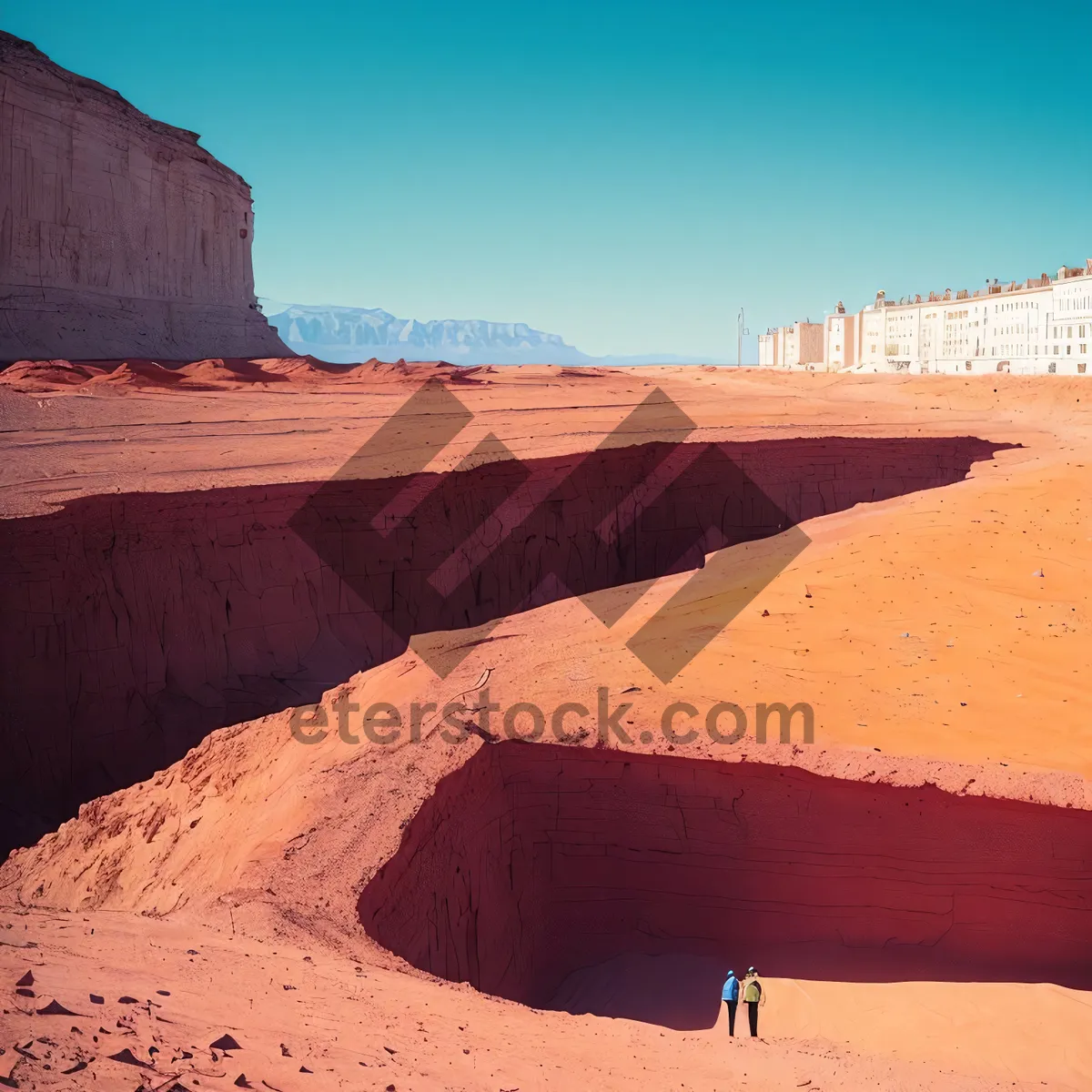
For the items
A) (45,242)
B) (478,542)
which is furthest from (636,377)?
(478,542)

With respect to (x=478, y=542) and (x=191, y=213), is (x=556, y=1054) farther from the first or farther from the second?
(x=191, y=213)

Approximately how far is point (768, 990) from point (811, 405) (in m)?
17.7

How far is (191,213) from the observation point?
27469 mm

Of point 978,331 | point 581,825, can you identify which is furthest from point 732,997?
point 978,331

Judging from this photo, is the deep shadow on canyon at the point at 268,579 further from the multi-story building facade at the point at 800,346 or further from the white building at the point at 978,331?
the multi-story building facade at the point at 800,346

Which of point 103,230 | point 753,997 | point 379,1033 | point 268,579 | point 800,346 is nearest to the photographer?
point 379,1033

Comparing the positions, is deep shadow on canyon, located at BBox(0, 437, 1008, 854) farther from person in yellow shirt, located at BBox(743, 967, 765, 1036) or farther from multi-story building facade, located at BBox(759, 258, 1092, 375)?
multi-story building facade, located at BBox(759, 258, 1092, 375)

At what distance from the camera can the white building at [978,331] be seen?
117 feet

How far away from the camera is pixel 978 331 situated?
41.2m

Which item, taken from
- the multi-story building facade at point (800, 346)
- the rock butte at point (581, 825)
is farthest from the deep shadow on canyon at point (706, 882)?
the multi-story building facade at point (800, 346)

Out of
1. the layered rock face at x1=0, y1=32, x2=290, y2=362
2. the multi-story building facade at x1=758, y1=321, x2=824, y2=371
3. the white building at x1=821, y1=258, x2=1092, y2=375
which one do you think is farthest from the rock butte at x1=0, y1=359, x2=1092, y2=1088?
the multi-story building facade at x1=758, y1=321, x2=824, y2=371

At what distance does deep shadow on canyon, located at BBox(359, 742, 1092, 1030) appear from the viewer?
5.66 meters

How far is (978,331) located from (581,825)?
40663 millimetres

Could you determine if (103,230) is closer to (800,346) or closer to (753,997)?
(753,997)
